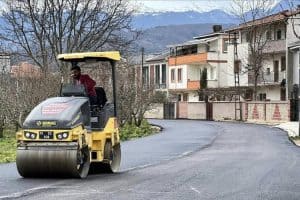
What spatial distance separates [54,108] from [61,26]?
111ft

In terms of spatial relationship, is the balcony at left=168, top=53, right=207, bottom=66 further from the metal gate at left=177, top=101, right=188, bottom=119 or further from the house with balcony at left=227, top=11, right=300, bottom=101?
the metal gate at left=177, top=101, right=188, bottom=119

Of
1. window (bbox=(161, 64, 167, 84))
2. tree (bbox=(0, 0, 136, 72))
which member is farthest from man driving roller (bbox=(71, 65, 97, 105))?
window (bbox=(161, 64, 167, 84))

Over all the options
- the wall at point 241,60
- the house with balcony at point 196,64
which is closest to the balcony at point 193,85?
the house with balcony at point 196,64

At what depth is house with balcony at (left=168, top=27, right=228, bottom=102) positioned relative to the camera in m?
86.5

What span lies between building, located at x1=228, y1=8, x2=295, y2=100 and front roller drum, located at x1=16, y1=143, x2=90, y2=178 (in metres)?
53.8

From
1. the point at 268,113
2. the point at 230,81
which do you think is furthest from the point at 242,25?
the point at 268,113

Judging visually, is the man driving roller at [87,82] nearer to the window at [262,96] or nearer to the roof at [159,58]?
the window at [262,96]

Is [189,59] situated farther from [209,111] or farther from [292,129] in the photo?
[292,129]

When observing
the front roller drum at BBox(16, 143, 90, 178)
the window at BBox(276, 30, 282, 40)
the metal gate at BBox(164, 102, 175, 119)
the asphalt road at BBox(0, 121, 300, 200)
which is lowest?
the metal gate at BBox(164, 102, 175, 119)

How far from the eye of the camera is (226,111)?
2611 inches

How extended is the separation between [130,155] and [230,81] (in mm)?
62202

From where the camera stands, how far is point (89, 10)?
48.6 meters

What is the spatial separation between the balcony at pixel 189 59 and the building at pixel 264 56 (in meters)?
9.67

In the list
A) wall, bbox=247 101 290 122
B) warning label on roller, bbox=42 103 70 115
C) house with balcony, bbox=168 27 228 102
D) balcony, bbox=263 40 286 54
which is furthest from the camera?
house with balcony, bbox=168 27 228 102
